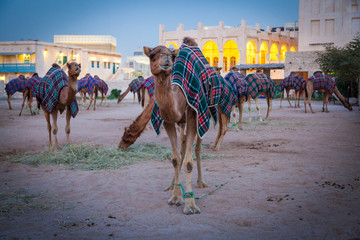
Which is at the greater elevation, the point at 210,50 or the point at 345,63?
the point at 210,50

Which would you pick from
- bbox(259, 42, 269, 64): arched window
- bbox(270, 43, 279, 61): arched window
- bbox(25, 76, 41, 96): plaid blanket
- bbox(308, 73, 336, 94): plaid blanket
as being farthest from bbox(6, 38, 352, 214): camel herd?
bbox(270, 43, 279, 61): arched window

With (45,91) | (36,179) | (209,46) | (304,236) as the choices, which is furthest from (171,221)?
(209,46)

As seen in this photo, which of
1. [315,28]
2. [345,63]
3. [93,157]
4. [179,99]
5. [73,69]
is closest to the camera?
[179,99]

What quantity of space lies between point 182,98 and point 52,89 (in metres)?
4.77

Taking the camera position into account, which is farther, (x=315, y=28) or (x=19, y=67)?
(x=19, y=67)

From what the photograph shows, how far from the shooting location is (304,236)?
358 cm

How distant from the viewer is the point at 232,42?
54062mm

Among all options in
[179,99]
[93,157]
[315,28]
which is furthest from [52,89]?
[315,28]

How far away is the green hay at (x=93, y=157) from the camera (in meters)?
7.12

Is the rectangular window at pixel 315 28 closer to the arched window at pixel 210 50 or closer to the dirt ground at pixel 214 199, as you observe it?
the arched window at pixel 210 50

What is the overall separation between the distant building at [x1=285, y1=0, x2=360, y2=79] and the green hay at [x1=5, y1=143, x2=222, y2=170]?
34.2 meters

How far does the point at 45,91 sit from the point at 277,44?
51792 mm

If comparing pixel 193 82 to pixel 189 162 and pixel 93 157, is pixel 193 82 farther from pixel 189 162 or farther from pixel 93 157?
pixel 93 157

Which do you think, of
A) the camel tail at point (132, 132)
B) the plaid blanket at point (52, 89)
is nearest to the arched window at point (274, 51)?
the camel tail at point (132, 132)
